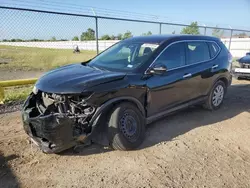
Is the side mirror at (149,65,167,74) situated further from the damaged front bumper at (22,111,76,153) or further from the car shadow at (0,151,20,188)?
the car shadow at (0,151,20,188)

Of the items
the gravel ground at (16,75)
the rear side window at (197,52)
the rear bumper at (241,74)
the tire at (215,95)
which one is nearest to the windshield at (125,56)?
the rear side window at (197,52)

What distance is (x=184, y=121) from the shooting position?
5184 mm

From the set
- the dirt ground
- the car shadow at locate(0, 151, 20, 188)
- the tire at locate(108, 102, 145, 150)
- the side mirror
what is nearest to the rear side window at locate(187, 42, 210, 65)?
the side mirror

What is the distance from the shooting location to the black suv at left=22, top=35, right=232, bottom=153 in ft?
10.9

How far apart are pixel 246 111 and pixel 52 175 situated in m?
4.91

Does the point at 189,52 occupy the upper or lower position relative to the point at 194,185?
upper

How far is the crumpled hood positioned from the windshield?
0.40 m

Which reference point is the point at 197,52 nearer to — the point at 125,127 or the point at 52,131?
the point at 125,127

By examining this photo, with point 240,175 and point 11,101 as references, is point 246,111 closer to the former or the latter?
point 240,175

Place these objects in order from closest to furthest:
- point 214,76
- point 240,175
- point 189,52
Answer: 1. point 240,175
2. point 189,52
3. point 214,76

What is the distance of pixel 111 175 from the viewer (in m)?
3.21

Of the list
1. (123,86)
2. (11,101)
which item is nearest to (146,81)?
(123,86)

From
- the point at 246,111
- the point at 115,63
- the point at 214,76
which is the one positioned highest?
the point at 115,63

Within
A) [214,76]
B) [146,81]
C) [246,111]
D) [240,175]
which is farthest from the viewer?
[246,111]
